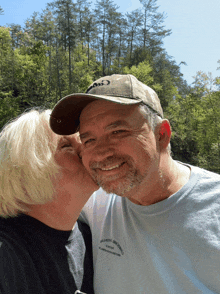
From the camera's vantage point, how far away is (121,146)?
2.01m

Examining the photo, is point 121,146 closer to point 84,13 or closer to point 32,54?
point 32,54

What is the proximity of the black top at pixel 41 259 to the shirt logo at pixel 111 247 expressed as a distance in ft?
0.88

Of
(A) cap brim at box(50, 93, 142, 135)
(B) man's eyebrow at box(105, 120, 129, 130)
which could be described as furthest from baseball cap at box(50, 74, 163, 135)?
(B) man's eyebrow at box(105, 120, 129, 130)

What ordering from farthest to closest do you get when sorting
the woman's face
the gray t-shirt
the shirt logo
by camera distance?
the woman's face, the shirt logo, the gray t-shirt

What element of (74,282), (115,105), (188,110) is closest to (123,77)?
(115,105)

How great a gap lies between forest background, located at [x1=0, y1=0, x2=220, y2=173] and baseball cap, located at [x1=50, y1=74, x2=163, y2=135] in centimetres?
2272

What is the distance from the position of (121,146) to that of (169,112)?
34293 millimetres

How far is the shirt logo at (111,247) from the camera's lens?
217cm

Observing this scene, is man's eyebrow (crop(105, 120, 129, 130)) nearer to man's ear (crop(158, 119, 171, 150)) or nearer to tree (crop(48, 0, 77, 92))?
man's ear (crop(158, 119, 171, 150))

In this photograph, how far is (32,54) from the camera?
3500 cm

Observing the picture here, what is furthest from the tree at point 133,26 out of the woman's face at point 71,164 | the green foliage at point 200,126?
the woman's face at point 71,164

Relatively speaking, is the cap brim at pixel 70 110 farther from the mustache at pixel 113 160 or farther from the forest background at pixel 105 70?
the forest background at pixel 105 70

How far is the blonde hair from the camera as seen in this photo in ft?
7.22

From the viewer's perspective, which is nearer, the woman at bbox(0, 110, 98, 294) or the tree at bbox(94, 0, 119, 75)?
the woman at bbox(0, 110, 98, 294)
